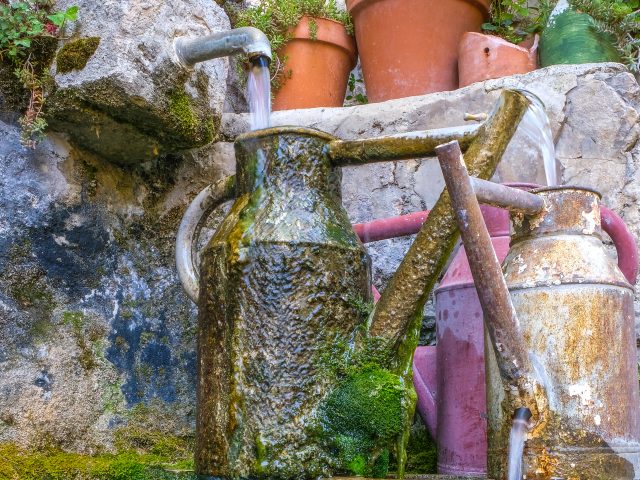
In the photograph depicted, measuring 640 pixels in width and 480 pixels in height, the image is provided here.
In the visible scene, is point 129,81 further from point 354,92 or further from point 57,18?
point 354,92

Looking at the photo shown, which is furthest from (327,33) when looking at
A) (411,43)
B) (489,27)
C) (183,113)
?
(183,113)

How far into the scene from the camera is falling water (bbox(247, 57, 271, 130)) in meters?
1.67

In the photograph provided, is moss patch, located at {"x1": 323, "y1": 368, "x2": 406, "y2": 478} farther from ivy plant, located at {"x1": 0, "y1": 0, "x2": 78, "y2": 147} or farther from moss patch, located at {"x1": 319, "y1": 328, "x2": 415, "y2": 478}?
ivy plant, located at {"x1": 0, "y1": 0, "x2": 78, "y2": 147}

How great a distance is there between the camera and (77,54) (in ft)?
5.28

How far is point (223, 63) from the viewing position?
1868 millimetres

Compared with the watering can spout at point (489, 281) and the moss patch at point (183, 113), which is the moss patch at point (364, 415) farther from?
the moss patch at point (183, 113)

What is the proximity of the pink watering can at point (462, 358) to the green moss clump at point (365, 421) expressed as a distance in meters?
0.27

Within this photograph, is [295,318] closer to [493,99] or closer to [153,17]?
[153,17]

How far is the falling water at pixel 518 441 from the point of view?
1.14 metres

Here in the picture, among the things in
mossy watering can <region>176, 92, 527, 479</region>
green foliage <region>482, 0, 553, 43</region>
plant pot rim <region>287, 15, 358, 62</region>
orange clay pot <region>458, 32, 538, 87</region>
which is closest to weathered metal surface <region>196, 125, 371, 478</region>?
mossy watering can <region>176, 92, 527, 479</region>

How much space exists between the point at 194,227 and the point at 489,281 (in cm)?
65

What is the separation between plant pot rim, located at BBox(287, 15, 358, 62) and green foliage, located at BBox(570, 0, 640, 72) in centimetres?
65

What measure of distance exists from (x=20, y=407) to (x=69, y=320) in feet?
0.68

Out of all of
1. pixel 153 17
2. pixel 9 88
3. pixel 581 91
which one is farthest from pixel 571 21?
pixel 9 88
